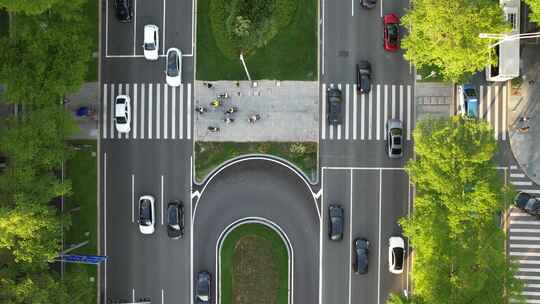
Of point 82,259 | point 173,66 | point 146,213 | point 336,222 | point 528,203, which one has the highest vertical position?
point 173,66

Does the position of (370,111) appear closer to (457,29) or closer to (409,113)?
(409,113)

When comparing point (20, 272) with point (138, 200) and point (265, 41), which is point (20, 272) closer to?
point (138, 200)

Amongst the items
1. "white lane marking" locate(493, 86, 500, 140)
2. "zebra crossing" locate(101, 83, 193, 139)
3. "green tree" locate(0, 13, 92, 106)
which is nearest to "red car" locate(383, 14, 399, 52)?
"white lane marking" locate(493, 86, 500, 140)

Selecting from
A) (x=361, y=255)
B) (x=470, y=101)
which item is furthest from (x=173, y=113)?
(x=470, y=101)

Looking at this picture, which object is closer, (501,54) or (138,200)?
(501,54)

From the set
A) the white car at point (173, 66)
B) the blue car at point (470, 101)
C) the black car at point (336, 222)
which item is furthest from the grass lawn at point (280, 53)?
the blue car at point (470, 101)

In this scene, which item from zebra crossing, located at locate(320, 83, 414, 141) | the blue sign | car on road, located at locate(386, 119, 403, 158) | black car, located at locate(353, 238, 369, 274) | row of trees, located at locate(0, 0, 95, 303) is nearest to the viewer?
row of trees, located at locate(0, 0, 95, 303)

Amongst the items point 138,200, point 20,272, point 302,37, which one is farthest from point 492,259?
point 20,272

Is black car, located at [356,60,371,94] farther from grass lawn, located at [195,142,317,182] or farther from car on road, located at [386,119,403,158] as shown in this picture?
grass lawn, located at [195,142,317,182]
